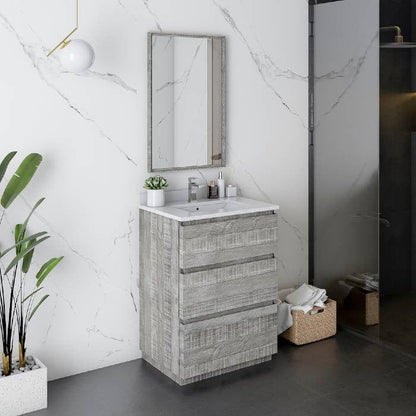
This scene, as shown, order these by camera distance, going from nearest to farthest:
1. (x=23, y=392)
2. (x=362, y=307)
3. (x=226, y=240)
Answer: (x=23, y=392) → (x=226, y=240) → (x=362, y=307)

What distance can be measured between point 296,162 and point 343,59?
2.36ft

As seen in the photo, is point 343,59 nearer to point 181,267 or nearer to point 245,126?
point 245,126

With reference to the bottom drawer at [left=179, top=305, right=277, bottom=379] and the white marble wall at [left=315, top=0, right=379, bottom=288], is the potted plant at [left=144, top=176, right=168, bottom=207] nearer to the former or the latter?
the bottom drawer at [left=179, top=305, right=277, bottom=379]

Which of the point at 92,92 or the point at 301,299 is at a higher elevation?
the point at 92,92

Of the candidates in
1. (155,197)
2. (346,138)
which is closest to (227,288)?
(155,197)

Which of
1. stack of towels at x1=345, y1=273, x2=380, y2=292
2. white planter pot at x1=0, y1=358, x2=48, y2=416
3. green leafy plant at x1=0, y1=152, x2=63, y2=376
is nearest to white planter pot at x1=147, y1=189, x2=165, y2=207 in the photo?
green leafy plant at x1=0, y1=152, x2=63, y2=376

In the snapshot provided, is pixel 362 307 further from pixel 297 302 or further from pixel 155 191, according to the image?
pixel 155 191

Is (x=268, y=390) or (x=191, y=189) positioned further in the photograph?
(x=191, y=189)

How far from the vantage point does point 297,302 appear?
411cm

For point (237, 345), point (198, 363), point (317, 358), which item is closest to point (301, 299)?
point (317, 358)

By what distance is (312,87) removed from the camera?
4.34 meters

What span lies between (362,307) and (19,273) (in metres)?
2.04

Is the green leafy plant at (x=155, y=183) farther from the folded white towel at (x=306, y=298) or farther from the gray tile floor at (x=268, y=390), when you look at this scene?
the folded white towel at (x=306, y=298)

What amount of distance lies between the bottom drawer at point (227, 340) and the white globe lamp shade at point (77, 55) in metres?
1.39
